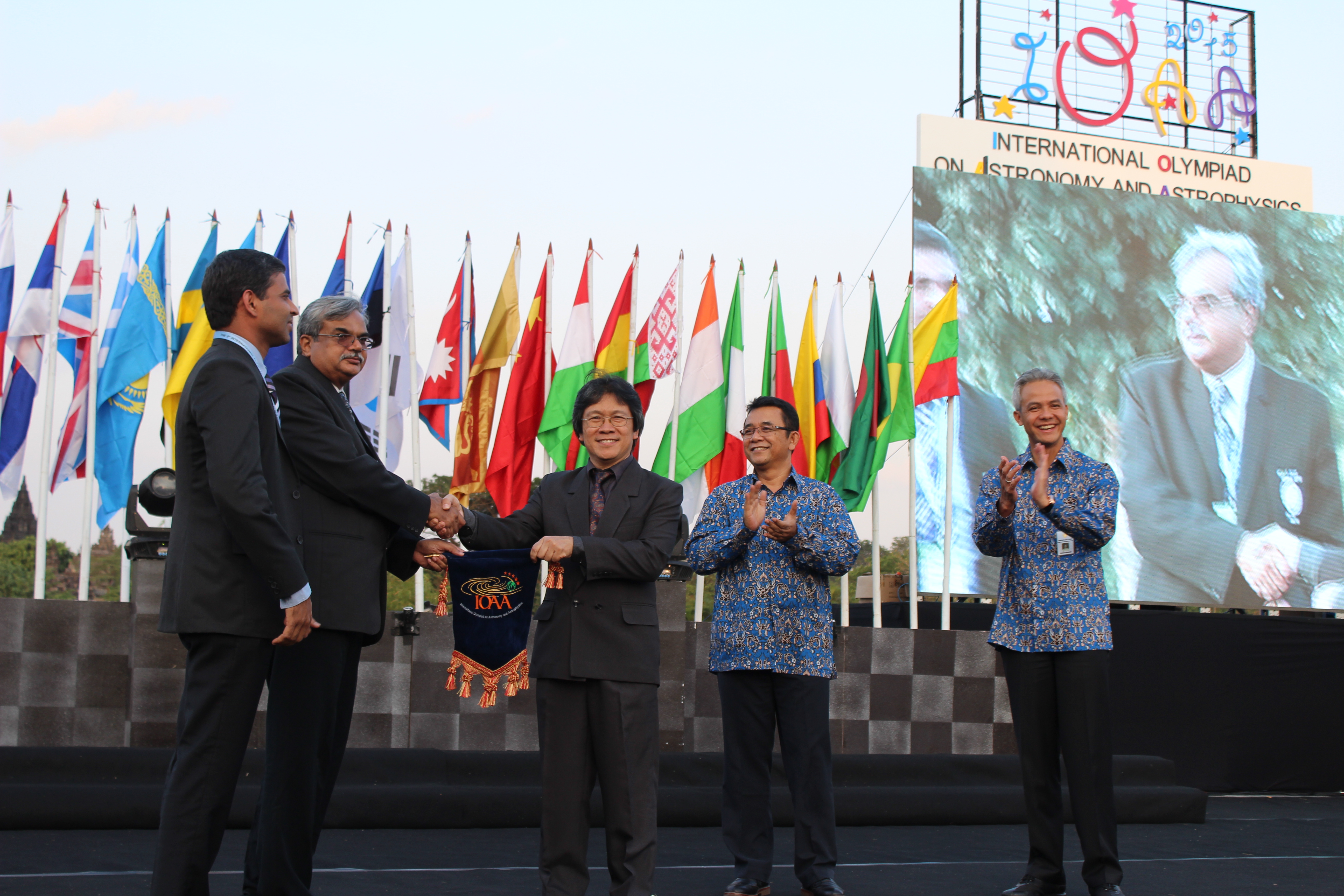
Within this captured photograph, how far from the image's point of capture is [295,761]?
2568mm

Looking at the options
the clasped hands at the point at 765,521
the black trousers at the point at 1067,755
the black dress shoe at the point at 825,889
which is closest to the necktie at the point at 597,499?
the clasped hands at the point at 765,521

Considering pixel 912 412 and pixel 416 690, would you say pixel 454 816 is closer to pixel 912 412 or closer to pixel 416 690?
pixel 416 690

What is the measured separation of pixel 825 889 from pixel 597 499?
1300 millimetres

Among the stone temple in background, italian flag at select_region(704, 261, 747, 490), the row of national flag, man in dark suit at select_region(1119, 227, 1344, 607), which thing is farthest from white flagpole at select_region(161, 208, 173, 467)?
the stone temple in background

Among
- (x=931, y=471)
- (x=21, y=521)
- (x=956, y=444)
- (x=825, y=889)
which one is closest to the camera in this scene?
(x=825, y=889)

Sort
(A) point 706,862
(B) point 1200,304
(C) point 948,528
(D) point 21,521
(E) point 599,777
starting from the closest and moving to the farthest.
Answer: (E) point 599,777 < (A) point 706,862 < (C) point 948,528 < (B) point 1200,304 < (D) point 21,521

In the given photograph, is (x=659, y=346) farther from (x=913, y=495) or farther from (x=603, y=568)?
(x=603, y=568)

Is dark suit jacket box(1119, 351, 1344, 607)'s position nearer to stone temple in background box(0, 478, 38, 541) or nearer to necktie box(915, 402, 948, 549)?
necktie box(915, 402, 948, 549)

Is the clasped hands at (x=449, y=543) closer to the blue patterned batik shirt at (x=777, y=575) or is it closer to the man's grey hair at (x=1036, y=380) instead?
the blue patterned batik shirt at (x=777, y=575)

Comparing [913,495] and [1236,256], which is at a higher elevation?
[1236,256]

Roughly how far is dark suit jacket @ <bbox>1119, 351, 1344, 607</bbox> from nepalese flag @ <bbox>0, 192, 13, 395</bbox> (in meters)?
A: 9.62

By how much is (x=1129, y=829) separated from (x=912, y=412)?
371cm

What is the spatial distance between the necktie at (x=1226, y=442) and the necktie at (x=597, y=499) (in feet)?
34.1

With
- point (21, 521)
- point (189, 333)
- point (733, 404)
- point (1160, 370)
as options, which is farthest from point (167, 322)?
point (21, 521)
